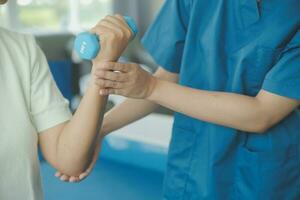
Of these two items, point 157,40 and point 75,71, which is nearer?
point 157,40

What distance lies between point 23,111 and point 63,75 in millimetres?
2301

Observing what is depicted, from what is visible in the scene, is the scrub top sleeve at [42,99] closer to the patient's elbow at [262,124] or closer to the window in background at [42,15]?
the patient's elbow at [262,124]

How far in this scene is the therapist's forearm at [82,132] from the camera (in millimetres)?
817

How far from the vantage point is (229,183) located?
0.98m

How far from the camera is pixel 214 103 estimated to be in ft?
2.84

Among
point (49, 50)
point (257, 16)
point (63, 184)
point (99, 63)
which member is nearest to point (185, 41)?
point (257, 16)

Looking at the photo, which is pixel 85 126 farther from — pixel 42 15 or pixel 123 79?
pixel 42 15

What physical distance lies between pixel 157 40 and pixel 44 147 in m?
0.38

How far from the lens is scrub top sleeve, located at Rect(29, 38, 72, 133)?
0.85 m

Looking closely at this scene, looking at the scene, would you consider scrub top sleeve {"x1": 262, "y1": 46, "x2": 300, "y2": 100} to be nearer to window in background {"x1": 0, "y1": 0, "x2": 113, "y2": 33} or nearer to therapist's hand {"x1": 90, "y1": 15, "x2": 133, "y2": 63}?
therapist's hand {"x1": 90, "y1": 15, "x2": 133, "y2": 63}

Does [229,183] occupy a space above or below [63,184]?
above

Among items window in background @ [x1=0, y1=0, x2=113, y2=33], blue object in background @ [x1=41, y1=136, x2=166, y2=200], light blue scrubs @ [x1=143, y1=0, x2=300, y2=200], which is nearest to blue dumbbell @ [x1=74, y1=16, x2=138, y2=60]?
light blue scrubs @ [x1=143, y1=0, x2=300, y2=200]

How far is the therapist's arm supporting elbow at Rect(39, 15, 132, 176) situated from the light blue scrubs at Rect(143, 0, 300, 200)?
0.23 metres

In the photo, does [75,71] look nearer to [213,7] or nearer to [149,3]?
[149,3]
